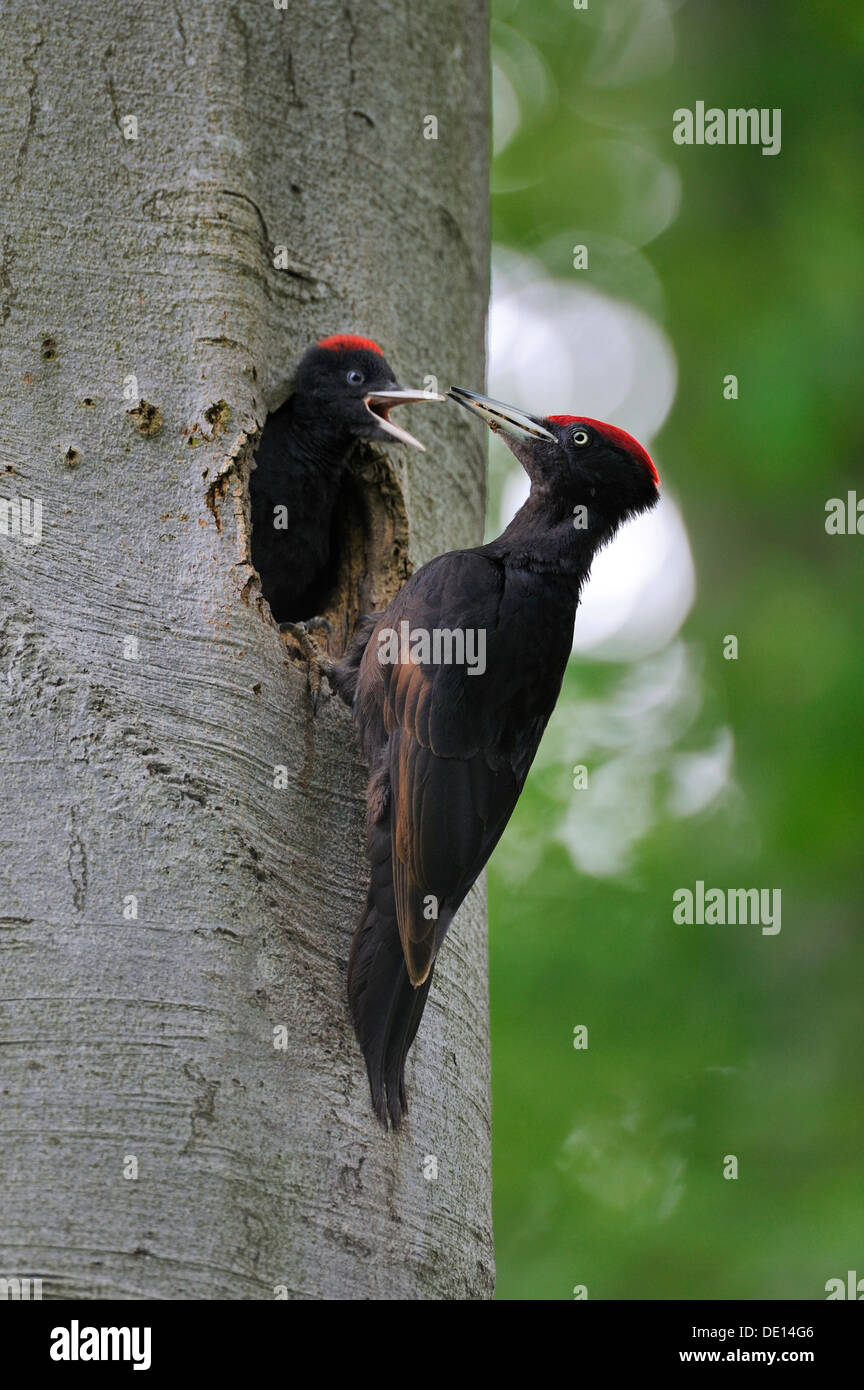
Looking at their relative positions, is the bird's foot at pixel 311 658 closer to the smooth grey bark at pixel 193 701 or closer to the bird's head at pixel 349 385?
the smooth grey bark at pixel 193 701

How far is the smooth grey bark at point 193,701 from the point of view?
220 centimetres

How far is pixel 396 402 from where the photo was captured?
3.55 metres

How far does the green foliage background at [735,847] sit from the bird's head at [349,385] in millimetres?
2135

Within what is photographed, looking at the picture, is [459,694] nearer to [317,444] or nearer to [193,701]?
[193,701]

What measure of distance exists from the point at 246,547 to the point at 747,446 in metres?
3.10

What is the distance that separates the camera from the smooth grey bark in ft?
7.22

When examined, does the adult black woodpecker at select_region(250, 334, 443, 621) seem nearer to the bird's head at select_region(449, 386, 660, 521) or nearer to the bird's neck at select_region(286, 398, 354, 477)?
the bird's neck at select_region(286, 398, 354, 477)

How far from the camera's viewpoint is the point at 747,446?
5.44 metres

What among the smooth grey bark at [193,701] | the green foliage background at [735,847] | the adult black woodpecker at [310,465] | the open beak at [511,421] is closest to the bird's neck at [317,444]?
the adult black woodpecker at [310,465]

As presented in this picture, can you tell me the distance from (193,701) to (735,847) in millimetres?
2991

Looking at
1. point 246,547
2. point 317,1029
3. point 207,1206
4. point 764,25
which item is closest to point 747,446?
point 764,25

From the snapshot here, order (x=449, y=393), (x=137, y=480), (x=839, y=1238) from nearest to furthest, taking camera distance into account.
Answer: (x=137, y=480) → (x=449, y=393) → (x=839, y=1238)
